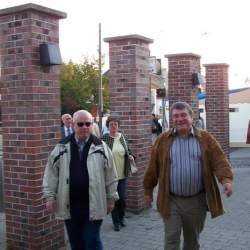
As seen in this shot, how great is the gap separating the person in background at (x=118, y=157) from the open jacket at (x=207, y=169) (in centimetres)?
199

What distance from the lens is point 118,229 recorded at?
21.6 feet

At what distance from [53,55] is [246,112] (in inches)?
744

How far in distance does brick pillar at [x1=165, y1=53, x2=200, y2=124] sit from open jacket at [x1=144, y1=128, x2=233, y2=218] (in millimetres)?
5431

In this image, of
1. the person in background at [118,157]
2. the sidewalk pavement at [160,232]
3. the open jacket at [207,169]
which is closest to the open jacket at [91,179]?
the open jacket at [207,169]

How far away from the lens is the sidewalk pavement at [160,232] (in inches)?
232

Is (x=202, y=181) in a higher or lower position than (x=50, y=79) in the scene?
lower

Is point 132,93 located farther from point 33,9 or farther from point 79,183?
point 79,183

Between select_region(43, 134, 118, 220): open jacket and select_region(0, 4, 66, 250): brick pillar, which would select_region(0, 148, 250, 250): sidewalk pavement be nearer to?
select_region(0, 4, 66, 250): brick pillar

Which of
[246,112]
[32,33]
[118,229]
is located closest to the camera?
[32,33]

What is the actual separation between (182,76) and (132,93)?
8.79 ft

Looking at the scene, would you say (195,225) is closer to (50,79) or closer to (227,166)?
(227,166)

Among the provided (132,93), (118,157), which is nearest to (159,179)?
(118,157)

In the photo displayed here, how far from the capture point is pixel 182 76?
390 inches

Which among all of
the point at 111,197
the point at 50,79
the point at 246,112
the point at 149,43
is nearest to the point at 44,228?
the point at 111,197
